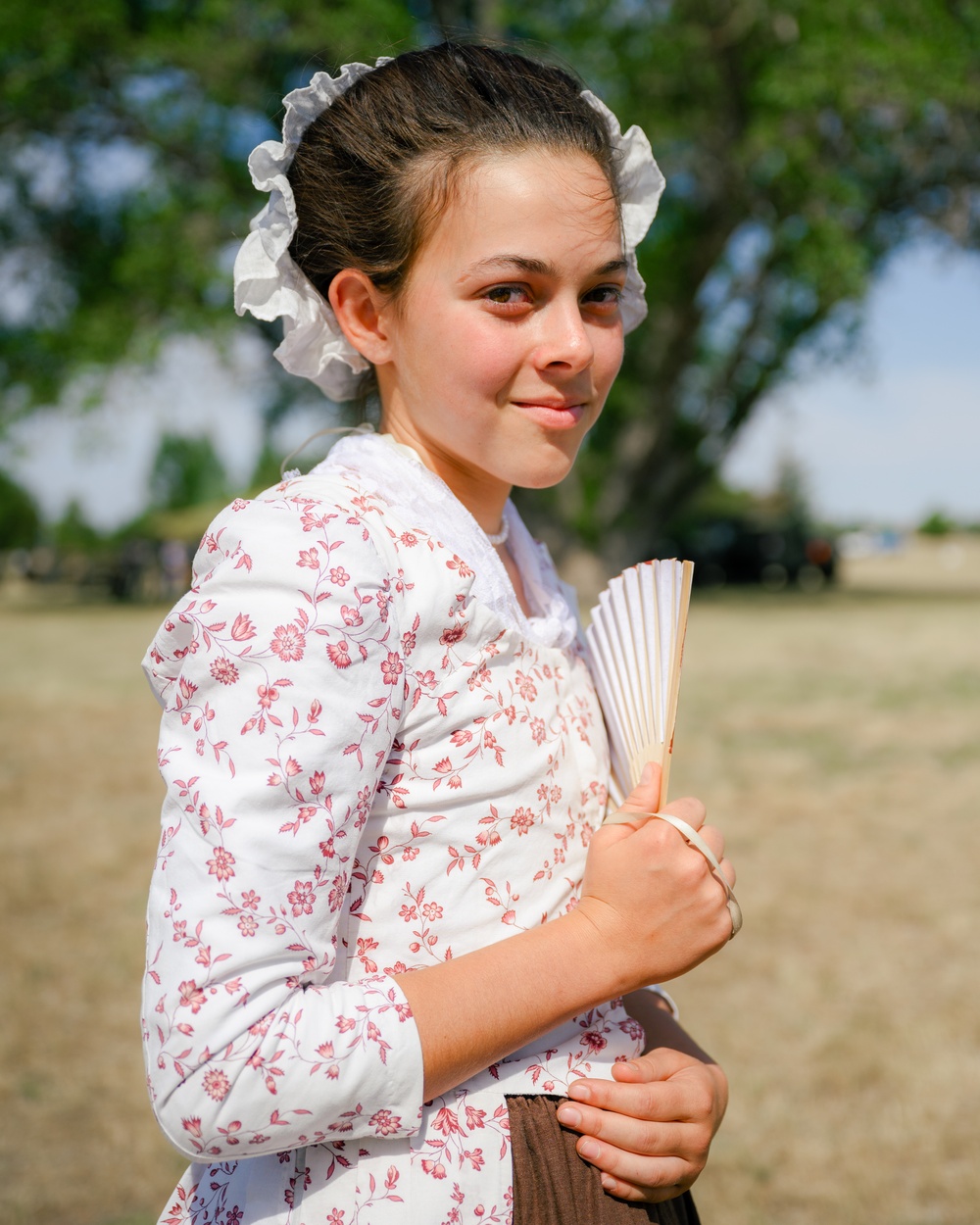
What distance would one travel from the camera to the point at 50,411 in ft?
58.5

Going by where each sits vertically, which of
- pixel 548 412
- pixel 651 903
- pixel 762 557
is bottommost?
pixel 762 557

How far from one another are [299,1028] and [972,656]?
41.1ft

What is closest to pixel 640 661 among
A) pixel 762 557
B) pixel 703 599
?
pixel 703 599

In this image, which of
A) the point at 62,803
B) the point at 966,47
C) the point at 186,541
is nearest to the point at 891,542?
the point at 186,541

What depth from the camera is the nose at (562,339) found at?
1289 mm

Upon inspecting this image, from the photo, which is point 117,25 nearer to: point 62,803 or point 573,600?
point 62,803

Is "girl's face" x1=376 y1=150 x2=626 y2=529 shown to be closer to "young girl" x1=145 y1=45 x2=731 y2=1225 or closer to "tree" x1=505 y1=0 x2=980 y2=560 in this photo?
"young girl" x1=145 y1=45 x2=731 y2=1225

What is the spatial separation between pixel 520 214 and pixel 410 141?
18 cm

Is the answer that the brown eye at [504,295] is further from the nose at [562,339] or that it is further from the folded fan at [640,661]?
the folded fan at [640,661]

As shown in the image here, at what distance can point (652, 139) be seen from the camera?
13688 mm

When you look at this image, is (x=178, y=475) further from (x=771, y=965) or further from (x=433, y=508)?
(x=433, y=508)

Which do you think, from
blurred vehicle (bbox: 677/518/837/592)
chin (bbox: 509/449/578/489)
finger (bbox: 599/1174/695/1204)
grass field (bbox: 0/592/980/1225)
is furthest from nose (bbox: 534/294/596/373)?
blurred vehicle (bbox: 677/518/837/592)

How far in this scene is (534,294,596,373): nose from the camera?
129 cm

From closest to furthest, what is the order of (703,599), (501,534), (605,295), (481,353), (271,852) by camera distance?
(271,852) < (481,353) < (605,295) < (501,534) < (703,599)
